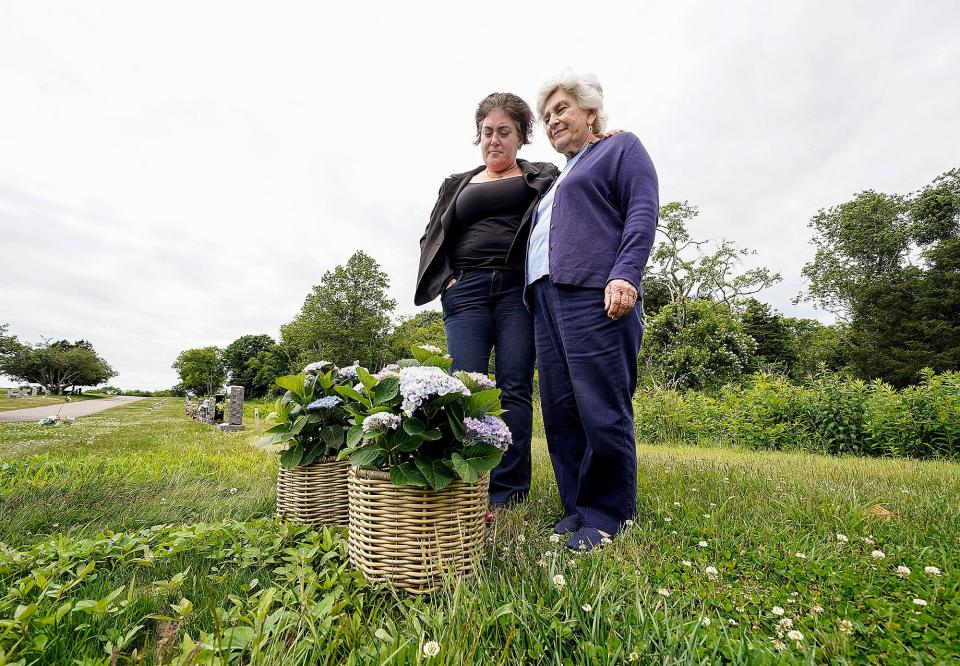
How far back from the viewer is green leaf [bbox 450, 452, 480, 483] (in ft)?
4.61

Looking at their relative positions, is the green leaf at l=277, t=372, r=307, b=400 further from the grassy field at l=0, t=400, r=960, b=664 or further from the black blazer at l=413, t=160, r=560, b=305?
the black blazer at l=413, t=160, r=560, b=305

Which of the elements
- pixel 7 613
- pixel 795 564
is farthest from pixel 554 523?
pixel 7 613

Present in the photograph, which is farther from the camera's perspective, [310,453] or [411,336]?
[411,336]

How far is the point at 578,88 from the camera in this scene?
2.06m

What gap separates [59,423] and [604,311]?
1185cm

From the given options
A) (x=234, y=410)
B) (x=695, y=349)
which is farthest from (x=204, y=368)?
(x=695, y=349)

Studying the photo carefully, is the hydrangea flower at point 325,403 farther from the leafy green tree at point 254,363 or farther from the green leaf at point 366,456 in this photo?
the leafy green tree at point 254,363

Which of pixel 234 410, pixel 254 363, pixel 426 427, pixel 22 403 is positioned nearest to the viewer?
pixel 426 427

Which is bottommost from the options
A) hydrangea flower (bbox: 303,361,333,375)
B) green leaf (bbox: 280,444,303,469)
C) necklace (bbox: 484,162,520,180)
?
green leaf (bbox: 280,444,303,469)

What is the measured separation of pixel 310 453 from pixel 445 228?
1313 mm

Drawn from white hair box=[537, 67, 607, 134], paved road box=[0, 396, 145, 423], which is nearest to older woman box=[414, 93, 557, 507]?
white hair box=[537, 67, 607, 134]

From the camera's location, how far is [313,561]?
1.68 m

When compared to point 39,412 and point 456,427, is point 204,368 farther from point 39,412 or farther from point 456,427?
point 456,427

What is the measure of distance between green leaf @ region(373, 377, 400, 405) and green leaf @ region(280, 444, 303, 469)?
2.00ft
